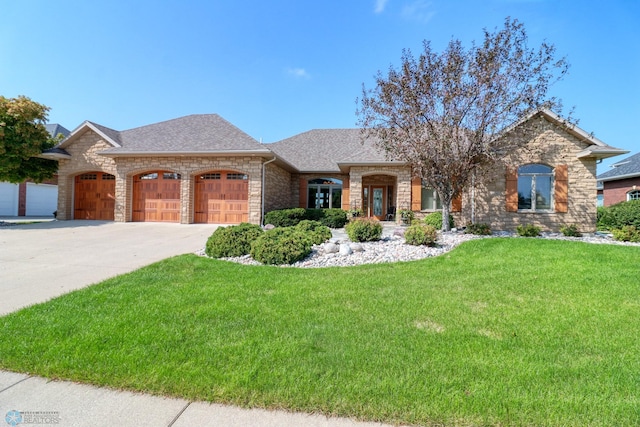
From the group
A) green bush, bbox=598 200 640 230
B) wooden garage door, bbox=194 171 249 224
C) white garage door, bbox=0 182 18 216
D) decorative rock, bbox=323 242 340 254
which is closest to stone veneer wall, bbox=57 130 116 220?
wooden garage door, bbox=194 171 249 224

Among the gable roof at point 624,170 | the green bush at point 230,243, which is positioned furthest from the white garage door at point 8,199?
the gable roof at point 624,170

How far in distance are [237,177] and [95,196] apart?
804 centimetres

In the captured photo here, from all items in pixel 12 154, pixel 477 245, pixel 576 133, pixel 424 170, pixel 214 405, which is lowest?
pixel 214 405

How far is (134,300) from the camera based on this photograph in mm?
4039

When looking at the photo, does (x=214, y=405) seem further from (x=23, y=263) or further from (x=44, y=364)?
(x=23, y=263)

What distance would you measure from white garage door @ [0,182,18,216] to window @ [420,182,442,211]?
29408 mm

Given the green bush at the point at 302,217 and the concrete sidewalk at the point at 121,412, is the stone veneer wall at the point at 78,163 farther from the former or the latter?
the concrete sidewalk at the point at 121,412

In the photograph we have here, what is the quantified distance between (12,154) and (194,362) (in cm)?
1719

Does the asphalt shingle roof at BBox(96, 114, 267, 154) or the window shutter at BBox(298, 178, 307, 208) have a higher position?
the asphalt shingle roof at BBox(96, 114, 267, 154)

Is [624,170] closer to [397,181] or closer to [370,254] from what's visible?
[397,181]

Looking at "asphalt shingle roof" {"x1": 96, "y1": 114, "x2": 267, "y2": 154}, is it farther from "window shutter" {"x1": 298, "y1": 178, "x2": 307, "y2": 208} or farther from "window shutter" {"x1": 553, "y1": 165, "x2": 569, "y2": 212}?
Answer: "window shutter" {"x1": 553, "y1": 165, "x2": 569, "y2": 212}

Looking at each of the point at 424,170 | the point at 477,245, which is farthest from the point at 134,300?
the point at 424,170

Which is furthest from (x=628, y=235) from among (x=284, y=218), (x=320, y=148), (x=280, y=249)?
(x=320, y=148)

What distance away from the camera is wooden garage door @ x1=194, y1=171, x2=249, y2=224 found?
44.4 feet
